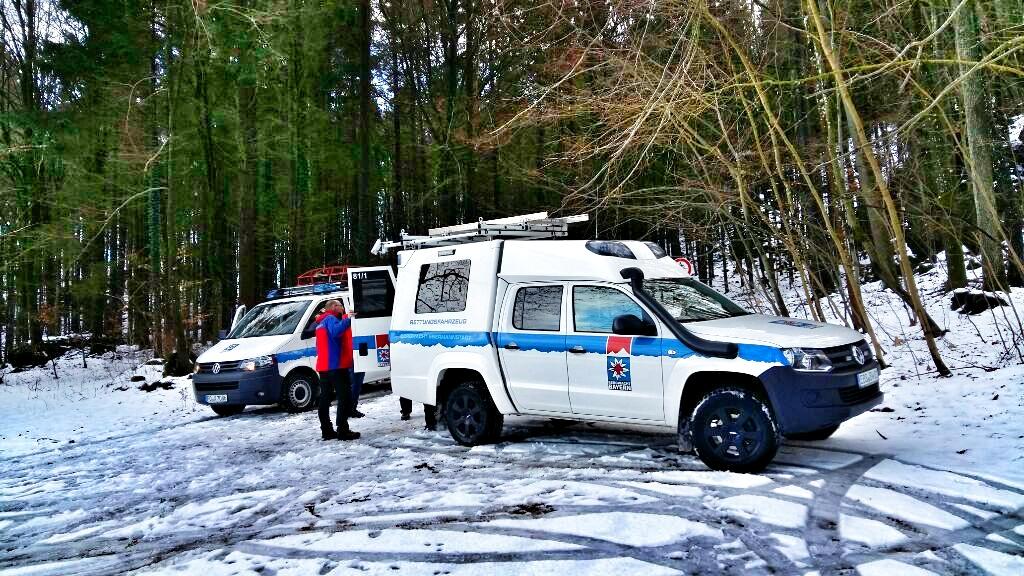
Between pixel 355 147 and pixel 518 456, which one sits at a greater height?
pixel 355 147

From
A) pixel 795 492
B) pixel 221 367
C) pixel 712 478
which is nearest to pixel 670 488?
pixel 712 478

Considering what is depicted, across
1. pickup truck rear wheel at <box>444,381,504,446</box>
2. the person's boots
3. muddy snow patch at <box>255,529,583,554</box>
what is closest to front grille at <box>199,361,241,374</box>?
the person's boots

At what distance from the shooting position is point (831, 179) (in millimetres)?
11500

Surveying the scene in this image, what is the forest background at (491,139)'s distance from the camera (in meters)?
9.43

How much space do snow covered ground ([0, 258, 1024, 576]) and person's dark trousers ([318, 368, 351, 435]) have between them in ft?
1.12

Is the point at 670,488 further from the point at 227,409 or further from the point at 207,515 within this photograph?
the point at 227,409

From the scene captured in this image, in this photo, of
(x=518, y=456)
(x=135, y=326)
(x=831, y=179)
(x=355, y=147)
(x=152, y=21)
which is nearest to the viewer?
(x=518, y=456)

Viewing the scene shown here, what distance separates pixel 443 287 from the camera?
311 inches

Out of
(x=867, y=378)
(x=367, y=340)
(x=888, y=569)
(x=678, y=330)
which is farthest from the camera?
(x=367, y=340)

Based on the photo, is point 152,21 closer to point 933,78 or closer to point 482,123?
point 482,123

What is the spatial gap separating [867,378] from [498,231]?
406cm

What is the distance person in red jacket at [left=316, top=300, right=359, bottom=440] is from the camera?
27.9 feet

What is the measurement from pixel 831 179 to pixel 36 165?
19.4m

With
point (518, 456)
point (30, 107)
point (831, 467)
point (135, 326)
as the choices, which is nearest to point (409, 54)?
point (30, 107)
